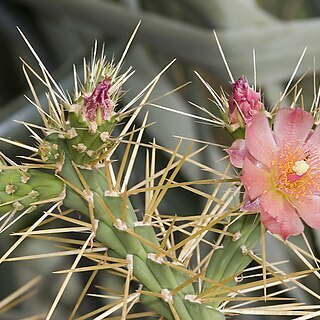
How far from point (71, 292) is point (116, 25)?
65cm

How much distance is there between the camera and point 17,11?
4.77 ft

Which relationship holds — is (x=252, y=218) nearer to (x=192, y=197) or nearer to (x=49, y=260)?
(x=192, y=197)

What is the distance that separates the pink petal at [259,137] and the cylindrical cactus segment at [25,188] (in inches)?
4.5

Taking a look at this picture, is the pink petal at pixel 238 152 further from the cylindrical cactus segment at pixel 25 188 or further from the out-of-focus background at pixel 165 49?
the out-of-focus background at pixel 165 49

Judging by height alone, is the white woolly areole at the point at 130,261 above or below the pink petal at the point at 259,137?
below

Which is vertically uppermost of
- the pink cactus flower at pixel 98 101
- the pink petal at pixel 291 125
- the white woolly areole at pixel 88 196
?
the pink cactus flower at pixel 98 101

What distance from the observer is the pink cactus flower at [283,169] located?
392 millimetres

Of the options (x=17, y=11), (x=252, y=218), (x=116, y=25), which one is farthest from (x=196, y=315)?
(x=17, y=11)

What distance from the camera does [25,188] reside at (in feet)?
1.36

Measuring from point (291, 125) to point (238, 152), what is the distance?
0.04 meters

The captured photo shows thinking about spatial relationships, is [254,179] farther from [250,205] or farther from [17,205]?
[17,205]

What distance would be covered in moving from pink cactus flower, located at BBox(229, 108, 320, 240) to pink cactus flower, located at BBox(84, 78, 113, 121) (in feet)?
0.24

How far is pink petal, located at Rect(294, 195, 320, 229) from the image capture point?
399mm

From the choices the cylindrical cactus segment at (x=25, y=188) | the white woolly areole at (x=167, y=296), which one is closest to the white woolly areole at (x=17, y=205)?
the cylindrical cactus segment at (x=25, y=188)
